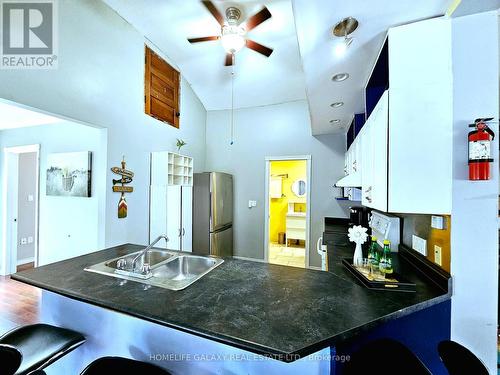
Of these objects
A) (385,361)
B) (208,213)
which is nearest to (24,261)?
(208,213)

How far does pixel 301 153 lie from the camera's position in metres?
4.16

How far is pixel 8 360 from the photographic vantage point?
79 centimetres

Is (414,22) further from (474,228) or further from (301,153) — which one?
(301,153)

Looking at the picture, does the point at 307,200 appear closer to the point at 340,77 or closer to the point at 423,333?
the point at 340,77

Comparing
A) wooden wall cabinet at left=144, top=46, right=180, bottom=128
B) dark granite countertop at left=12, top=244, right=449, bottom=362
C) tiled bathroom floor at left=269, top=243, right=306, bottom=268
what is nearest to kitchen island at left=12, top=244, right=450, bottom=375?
dark granite countertop at left=12, top=244, right=449, bottom=362

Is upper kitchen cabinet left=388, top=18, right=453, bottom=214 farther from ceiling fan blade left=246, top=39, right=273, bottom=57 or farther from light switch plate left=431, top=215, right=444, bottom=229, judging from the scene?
ceiling fan blade left=246, top=39, right=273, bottom=57

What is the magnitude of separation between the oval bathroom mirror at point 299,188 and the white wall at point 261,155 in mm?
1817

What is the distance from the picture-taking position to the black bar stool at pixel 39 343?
1089mm

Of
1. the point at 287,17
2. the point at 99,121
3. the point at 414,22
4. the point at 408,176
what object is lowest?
the point at 408,176

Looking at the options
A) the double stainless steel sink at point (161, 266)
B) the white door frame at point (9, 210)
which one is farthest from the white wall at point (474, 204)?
the white door frame at point (9, 210)

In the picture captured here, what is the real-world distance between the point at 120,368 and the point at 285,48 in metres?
3.62

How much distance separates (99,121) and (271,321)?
8.64 feet

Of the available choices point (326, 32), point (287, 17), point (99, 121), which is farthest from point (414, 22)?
point (99, 121)

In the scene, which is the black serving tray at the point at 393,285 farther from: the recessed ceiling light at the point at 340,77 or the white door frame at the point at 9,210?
the white door frame at the point at 9,210
